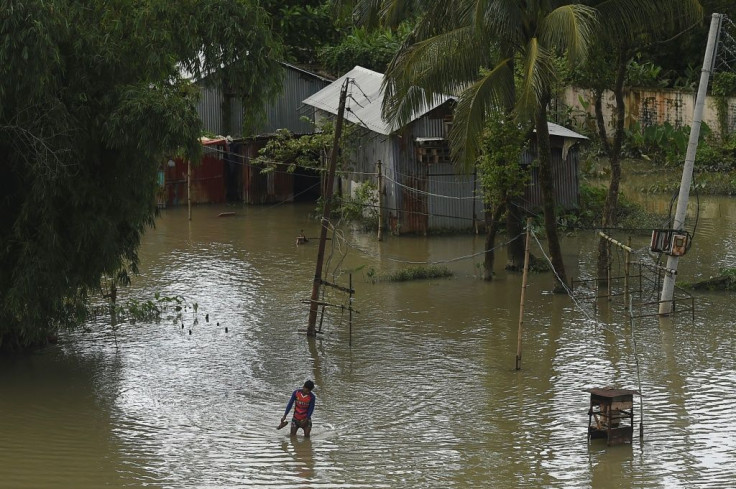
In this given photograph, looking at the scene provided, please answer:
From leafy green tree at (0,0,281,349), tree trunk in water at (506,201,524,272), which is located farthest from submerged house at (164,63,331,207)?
leafy green tree at (0,0,281,349)

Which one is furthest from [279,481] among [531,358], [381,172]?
[381,172]

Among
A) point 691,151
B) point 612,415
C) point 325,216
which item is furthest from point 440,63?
point 612,415

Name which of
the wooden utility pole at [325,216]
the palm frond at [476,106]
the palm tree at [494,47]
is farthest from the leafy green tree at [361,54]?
the wooden utility pole at [325,216]

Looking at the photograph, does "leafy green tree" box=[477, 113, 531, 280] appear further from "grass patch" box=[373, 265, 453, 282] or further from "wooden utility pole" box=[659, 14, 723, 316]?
"wooden utility pole" box=[659, 14, 723, 316]

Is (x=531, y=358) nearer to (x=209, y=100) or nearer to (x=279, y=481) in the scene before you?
(x=279, y=481)

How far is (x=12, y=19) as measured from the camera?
1286 cm

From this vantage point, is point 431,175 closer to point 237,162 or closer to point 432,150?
point 432,150

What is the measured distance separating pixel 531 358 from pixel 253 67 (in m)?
6.01

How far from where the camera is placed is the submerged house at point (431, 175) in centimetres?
2522

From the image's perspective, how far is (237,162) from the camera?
105 feet

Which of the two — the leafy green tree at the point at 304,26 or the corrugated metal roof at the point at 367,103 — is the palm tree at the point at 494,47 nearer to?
the corrugated metal roof at the point at 367,103

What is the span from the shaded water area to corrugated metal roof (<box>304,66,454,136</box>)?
4227 mm

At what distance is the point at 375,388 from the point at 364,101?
13.9 m

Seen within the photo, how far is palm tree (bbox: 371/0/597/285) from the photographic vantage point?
16.6 meters
